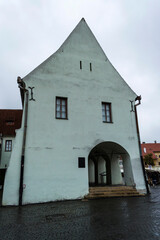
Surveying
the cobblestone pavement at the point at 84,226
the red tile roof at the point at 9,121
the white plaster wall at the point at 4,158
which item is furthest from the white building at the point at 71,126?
the red tile roof at the point at 9,121

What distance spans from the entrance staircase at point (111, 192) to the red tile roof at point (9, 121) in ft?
51.3

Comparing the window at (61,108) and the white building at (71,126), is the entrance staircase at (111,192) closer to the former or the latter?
the white building at (71,126)

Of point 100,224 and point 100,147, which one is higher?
point 100,147

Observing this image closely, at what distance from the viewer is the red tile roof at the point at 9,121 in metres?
23.8

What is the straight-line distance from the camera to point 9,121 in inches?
993

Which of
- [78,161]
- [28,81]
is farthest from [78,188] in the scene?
[28,81]

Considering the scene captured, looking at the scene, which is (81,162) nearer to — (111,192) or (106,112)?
(111,192)

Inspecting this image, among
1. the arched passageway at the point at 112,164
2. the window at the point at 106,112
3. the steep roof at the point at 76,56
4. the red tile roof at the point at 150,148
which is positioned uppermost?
the steep roof at the point at 76,56

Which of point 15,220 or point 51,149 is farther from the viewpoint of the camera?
point 51,149

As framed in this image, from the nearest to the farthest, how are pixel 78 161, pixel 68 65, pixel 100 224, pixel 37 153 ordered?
pixel 100 224 → pixel 37 153 → pixel 78 161 → pixel 68 65

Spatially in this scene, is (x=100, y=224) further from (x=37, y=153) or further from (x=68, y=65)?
(x=68, y=65)

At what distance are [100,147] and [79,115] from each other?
13.0ft

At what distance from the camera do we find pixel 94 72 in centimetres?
1406

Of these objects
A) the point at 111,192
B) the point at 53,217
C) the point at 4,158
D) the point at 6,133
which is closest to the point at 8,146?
the point at 4,158
